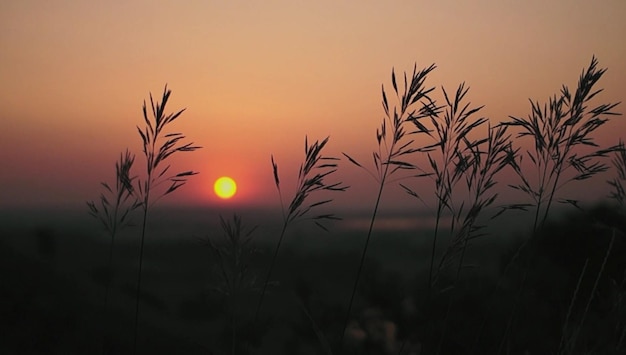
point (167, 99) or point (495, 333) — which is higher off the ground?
point (167, 99)

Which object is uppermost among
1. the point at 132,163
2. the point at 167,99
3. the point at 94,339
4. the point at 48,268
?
the point at 167,99

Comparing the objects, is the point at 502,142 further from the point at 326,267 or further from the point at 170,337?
the point at 326,267

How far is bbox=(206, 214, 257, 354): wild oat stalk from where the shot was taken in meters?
3.05

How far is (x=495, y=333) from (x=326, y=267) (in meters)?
7.05

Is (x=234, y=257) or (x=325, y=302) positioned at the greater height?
(x=234, y=257)

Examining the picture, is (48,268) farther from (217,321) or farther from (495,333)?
(495,333)

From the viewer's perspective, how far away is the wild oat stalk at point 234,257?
3.05 metres

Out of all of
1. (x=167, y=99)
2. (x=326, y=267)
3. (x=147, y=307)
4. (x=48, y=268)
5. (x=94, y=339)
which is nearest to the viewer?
(x=167, y=99)

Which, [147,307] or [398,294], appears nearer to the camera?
[147,307]

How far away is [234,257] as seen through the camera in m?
3.08

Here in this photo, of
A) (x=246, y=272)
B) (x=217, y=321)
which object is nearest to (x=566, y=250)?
(x=217, y=321)

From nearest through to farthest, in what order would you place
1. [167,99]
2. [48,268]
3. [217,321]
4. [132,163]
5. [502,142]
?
1. [167,99]
2. [502,142]
3. [132,163]
4. [48,268]
5. [217,321]

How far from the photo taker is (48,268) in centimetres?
500

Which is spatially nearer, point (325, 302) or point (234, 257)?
point (234, 257)
